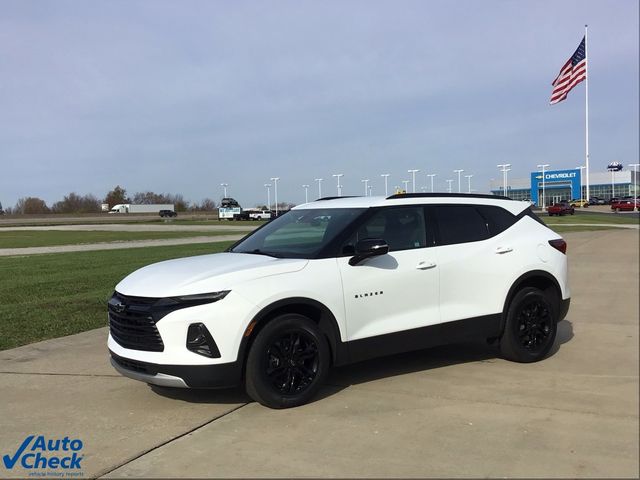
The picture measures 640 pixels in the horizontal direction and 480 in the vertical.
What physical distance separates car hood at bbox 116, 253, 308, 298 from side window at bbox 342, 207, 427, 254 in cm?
79

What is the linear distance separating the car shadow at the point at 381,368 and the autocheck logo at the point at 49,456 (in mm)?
1135

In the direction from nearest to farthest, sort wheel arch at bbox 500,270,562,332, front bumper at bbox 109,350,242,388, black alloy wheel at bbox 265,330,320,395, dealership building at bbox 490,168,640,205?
front bumper at bbox 109,350,242,388 < black alloy wheel at bbox 265,330,320,395 < wheel arch at bbox 500,270,562,332 < dealership building at bbox 490,168,640,205

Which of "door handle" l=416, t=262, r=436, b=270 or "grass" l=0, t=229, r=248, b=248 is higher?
"door handle" l=416, t=262, r=436, b=270

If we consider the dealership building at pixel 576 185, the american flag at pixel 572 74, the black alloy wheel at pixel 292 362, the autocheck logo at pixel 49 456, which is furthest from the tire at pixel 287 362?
the dealership building at pixel 576 185

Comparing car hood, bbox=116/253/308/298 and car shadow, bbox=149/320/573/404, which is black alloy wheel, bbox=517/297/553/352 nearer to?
car shadow, bbox=149/320/573/404

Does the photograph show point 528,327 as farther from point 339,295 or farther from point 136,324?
point 136,324

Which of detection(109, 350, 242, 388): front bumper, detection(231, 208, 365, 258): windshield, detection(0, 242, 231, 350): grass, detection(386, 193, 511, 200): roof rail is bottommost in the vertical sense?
detection(0, 242, 231, 350): grass

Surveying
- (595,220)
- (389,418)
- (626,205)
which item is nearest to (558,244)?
(389,418)

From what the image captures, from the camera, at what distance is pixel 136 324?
4656 mm

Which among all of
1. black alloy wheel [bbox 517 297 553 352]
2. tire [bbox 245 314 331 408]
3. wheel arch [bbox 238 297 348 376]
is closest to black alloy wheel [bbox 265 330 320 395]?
tire [bbox 245 314 331 408]

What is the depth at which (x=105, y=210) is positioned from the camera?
14000 cm

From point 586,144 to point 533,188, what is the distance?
129ft

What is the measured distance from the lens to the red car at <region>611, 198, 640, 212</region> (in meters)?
62.7

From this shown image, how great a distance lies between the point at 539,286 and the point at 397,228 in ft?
6.12
